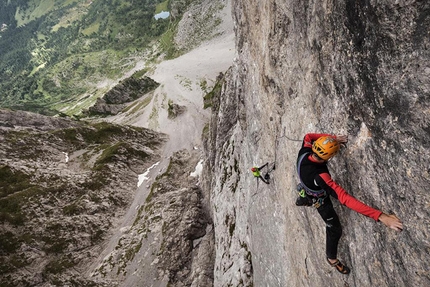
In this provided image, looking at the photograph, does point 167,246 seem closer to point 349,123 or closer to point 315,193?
point 315,193

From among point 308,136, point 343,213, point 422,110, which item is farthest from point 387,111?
point 343,213

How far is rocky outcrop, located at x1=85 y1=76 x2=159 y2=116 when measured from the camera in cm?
15550

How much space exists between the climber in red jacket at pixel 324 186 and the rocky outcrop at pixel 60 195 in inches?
1847

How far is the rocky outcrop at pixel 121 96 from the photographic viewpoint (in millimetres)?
155500

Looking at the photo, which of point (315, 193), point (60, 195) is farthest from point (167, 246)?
point (315, 193)

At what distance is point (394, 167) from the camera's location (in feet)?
25.7

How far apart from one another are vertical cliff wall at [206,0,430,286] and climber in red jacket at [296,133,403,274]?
40 centimetres

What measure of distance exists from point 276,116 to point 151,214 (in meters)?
45.9

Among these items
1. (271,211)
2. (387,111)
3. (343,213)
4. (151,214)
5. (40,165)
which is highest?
(387,111)

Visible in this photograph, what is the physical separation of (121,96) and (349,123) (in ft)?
537

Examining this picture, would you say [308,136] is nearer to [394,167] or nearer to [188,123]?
[394,167]

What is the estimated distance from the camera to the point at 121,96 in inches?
6280

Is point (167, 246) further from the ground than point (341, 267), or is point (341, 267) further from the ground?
point (341, 267)

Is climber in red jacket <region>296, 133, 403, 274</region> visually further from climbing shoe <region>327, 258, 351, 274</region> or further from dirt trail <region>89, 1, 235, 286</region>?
dirt trail <region>89, 1, 235, 286</region>
